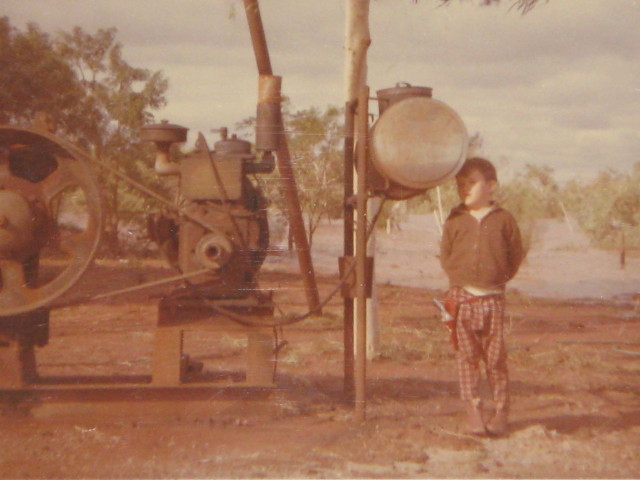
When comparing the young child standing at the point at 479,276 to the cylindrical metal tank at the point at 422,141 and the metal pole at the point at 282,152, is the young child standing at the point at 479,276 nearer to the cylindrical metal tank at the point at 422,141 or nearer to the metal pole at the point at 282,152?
the cylindrical metal tank at the point at 422,141

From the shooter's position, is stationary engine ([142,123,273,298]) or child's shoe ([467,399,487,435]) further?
stationary engine ([142,123,273,298])

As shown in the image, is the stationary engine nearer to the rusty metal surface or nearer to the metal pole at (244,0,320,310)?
the metal pole at (244,0,320,310)

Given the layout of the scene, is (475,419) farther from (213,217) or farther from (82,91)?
(82,91)

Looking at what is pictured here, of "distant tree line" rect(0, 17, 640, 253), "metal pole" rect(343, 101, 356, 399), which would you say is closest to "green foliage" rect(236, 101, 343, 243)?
"distant tree line" rect(0, 17, 640, 253)

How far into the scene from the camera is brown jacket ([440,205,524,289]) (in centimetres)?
462

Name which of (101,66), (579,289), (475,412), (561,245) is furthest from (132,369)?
(561,245)

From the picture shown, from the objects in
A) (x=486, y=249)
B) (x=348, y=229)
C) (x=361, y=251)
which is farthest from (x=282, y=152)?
(x=486, y=249)

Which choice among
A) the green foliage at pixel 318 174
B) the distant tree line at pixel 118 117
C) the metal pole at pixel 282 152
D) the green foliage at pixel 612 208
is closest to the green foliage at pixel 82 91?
the distant tree line at pixel 118 117

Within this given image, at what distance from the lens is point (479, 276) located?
4.65 m

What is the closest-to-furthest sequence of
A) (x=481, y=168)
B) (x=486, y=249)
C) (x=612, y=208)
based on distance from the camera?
(x=486, y=249)
(x=481, y=168)
(x=612, y=208)

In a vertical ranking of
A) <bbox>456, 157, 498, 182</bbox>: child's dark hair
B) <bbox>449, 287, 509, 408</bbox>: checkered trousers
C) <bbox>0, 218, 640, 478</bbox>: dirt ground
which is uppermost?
<bbox>456, 157, 498, 182</bbox>: child's dark hair

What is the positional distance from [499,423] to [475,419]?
0.16m

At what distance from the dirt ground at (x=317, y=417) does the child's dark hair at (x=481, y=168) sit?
1.60 meters

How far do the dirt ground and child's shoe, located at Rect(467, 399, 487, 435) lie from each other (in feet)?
0.21
